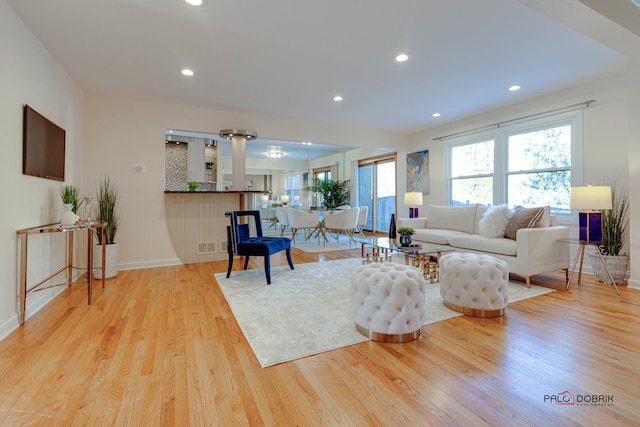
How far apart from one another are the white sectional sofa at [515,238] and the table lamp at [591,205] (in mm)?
265

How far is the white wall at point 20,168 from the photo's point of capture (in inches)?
87.4

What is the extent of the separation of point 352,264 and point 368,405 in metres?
3.10

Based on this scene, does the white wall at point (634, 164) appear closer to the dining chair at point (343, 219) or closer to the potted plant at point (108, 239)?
the dining chair at point (343, 219)

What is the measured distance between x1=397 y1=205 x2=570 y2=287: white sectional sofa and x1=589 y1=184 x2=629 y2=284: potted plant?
0.39m

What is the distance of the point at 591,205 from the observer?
322cm

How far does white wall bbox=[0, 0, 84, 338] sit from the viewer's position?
222 centimetres

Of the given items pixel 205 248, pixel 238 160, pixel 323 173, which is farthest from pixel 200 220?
pixel 323 173

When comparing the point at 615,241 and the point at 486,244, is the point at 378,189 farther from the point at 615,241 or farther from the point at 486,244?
the point at 615,241

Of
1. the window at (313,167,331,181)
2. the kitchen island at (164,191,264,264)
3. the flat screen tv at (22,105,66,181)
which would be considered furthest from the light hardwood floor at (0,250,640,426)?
the window at (313,167,331,181)

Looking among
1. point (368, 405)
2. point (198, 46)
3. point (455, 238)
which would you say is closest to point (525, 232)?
point (455, 238)

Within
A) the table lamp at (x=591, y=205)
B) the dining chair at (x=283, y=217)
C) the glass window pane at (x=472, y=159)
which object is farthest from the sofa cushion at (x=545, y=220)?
the dining chair at (x=283, y=217)

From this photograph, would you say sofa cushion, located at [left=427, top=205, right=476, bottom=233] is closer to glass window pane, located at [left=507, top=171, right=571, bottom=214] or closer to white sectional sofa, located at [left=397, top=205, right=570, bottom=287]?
white sectional sofa, located at [left=397, top=205, right=570, bottom=287]

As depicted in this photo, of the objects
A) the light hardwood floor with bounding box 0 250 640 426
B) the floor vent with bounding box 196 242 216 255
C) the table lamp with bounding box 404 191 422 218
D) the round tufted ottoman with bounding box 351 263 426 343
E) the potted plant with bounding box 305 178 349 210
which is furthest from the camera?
the potted plant with bounding box 305 178 349 210

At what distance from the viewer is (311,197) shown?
8945 millimetres
